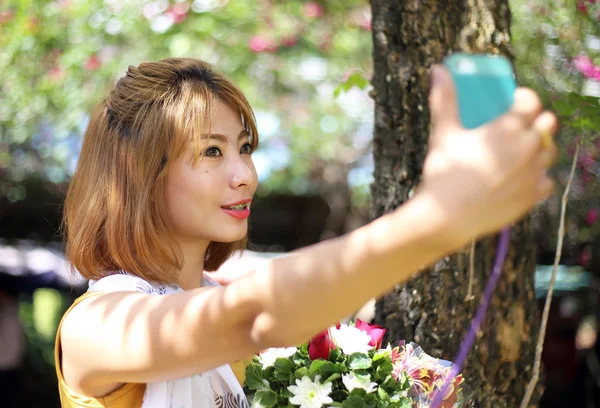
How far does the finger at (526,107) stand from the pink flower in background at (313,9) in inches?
193

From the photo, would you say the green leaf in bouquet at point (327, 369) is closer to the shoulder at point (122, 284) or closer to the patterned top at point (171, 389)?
the patterned top at point (171, 389)

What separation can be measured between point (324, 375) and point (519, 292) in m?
0.97

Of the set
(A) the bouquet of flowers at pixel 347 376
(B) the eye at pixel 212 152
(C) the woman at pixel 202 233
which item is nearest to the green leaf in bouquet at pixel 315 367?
(A) the bouquet of flowers at pixel 347 376

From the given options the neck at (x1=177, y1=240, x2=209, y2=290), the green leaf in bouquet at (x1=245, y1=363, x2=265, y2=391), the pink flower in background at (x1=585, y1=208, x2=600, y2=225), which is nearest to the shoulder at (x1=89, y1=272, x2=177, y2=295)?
the neck at (x1=177, y1=240, x2=209, y2=290)

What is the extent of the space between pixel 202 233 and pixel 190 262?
0.16 m

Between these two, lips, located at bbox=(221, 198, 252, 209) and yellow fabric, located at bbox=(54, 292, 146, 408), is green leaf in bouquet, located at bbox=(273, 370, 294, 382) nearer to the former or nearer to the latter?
yellow fabric, located at bbox=(54, 292, 146, 408)

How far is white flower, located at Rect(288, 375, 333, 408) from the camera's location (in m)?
1.40

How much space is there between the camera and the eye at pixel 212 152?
158cm

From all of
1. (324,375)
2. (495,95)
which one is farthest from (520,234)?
(495,95)

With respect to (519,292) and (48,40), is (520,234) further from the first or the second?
(48,40)

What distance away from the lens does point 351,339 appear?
61.0 inches

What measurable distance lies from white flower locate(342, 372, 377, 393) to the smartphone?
0.75 metres

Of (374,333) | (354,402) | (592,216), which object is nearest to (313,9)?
(592,216)

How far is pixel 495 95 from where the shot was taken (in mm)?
884
